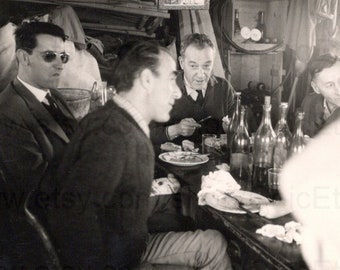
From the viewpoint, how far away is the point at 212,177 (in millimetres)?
1557

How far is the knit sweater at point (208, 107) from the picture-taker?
2.77m

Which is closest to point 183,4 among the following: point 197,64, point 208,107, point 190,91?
point 197,64

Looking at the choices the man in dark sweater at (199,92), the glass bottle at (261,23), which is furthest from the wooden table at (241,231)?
the glass bottle at (261,23)

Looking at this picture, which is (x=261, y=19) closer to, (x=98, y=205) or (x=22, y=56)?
(x=22, y=56)

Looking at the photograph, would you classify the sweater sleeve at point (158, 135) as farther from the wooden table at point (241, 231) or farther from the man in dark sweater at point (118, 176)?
the man in dark sweater at point (118, 176)

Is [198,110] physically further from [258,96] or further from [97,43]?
[258,96]

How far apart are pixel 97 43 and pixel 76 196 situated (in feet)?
3.28

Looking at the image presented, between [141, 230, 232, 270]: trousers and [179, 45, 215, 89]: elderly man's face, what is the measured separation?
151 cm

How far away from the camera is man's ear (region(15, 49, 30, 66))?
5.14ft

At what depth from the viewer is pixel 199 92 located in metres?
2.96

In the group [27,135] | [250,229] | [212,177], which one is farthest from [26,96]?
[250,229]

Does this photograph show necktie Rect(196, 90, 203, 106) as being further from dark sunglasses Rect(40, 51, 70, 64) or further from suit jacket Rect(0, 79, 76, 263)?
suit jacket Rect(0, 79, 76, 263)

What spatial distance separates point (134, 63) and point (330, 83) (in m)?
1.69

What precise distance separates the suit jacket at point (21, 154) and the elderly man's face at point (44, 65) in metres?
0.07
